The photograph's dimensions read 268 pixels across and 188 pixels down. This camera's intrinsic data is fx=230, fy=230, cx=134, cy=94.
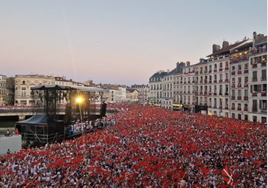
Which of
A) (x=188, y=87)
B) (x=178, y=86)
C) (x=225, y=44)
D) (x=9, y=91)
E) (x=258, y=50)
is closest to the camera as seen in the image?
(x=258, y=50)

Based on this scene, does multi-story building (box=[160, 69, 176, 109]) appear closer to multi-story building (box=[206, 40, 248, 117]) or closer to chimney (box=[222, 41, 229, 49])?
chimney (box=[222, 41, 229, 49])

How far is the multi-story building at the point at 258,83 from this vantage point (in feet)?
125

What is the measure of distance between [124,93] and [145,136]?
161 metres

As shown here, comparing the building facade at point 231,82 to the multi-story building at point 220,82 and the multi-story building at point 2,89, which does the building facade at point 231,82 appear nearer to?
the multi-story building at point 220,82

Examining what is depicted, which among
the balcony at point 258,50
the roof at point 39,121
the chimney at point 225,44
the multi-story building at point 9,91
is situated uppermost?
the chimney at point 225,44

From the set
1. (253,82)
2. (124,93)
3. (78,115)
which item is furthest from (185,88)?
(124,93)

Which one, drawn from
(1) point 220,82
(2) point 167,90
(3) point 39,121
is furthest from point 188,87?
(3) point 39,121

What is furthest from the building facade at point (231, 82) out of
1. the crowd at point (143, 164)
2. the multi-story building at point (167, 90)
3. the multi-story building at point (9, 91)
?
the multi-story building at point (9, 91)

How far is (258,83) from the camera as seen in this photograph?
128 ft

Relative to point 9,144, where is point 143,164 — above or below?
above

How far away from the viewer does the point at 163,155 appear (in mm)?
15375

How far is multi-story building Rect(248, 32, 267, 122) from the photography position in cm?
3797

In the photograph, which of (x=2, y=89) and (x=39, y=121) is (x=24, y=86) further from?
(x=39, y=121)

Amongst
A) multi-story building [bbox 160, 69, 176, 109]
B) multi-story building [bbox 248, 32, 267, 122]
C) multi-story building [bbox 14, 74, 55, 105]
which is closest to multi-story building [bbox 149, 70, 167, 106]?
multi-story building [bbox 160, 69, 176, 109]
